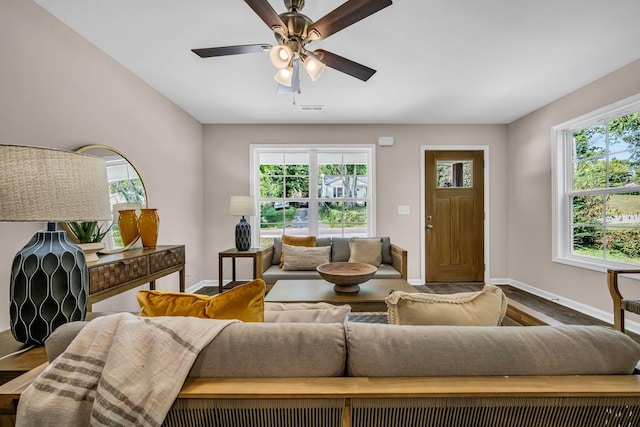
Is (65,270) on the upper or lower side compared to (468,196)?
lower

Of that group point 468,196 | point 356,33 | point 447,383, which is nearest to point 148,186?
point 356,33

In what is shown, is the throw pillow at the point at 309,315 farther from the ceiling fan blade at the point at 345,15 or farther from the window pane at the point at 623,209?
the window pane at the point at 623,209

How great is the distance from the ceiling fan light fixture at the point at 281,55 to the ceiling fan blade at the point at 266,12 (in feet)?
0.36

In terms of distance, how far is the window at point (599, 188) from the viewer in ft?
9.09

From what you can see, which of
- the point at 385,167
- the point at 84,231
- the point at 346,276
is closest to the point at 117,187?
the point at 84,231

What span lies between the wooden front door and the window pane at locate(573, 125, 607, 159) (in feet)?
3.79

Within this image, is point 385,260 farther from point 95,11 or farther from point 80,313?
point 95,11

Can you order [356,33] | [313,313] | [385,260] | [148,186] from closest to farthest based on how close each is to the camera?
1. [313,313]
2. [356,33]
3. [148,186]
4. [385,260]

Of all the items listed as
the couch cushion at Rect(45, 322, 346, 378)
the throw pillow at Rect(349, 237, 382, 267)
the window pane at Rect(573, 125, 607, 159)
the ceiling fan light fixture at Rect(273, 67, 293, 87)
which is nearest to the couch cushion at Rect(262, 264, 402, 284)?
the throw pillow at Rect(349, 237, 382, 267)

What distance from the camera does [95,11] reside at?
1971 mm

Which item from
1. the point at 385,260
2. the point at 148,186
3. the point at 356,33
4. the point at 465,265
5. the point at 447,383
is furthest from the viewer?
the point at 465,265

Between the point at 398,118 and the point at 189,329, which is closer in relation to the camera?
the point at 189,329

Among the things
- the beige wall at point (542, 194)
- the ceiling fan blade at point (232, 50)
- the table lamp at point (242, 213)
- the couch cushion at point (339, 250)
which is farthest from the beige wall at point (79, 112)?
the beige wall at point (542, 194)

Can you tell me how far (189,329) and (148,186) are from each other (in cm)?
273
